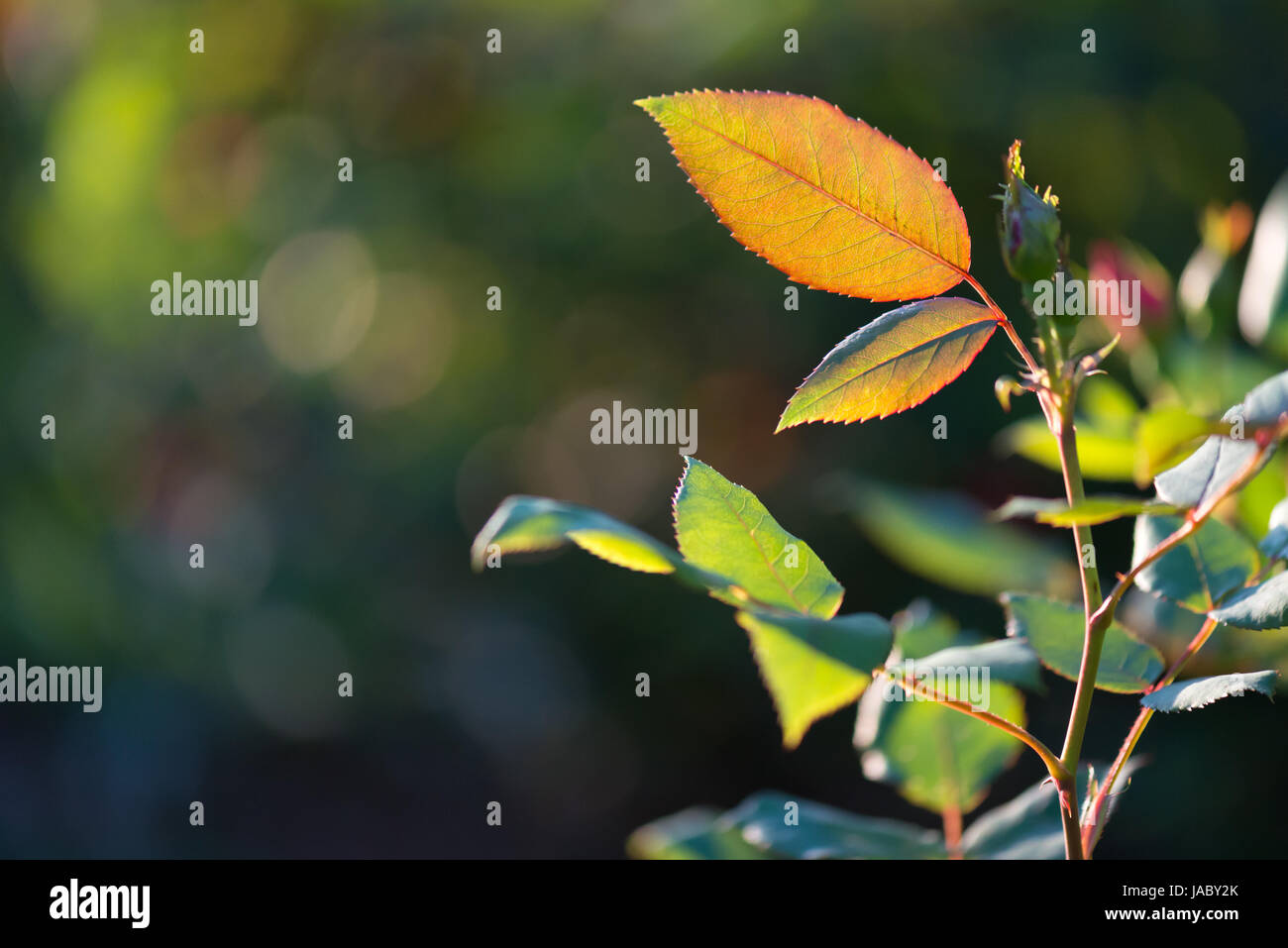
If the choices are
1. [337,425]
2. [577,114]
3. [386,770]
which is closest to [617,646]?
[386,770]

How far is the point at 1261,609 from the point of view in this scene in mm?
337

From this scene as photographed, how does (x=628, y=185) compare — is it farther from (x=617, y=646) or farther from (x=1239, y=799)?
(x=1239, y=799)

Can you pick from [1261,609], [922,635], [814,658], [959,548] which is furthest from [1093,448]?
[814,658]

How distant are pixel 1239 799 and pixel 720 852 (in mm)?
1552

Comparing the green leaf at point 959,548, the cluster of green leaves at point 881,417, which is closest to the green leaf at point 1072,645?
the cluster of green leaves at point 881,417

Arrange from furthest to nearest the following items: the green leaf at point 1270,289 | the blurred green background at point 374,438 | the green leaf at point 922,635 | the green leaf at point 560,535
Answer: the blurred green background at point 374,438 → the green leaf at point 1270,289 → the green leaf at point 922,635 → the green leaf at point 560,535

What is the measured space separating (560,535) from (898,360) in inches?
4.9

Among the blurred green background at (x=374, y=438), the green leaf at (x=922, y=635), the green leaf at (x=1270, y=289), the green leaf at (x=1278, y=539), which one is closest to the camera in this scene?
the green leaf at (x=1278, y=539)

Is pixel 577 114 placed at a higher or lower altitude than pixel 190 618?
higher

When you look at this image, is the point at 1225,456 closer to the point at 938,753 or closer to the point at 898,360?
the point at 898,360

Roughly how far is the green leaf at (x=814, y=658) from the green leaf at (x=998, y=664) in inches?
2.0

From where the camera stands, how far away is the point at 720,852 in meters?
0.50

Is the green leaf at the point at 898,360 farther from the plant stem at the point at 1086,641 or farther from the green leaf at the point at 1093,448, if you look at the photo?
the green leaf at the point at 1093,448

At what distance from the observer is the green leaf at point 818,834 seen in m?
0.46
